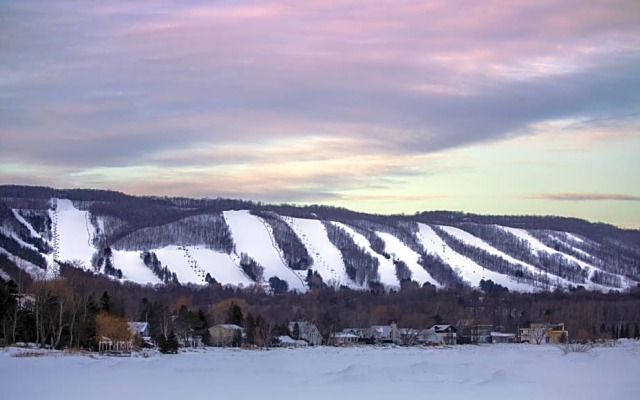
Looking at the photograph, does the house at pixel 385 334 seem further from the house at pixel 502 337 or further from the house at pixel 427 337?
the house at pixel 502 337

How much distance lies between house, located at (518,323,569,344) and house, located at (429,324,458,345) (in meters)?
9.40

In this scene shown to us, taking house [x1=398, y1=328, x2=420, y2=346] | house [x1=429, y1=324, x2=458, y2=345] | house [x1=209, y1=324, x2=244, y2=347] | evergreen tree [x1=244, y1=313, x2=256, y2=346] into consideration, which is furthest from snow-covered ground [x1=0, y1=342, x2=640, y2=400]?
house [x1=429, y1=324, x2=458, y2=345]

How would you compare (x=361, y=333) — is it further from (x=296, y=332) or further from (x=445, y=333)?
(x=296, y=332)

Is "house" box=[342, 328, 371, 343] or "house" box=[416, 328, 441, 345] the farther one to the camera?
"house" box=[342, 328, 371, 343]

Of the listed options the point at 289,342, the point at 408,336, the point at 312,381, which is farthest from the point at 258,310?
the point at 312,381

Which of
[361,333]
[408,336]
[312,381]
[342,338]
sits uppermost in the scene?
[312,381]

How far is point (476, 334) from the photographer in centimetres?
13062

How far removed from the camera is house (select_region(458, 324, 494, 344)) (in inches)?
4971

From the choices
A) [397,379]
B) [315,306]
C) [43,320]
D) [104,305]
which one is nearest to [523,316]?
[315,306]

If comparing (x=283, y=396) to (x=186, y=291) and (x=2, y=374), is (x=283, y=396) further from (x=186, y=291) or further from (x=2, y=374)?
(x=186, y=291)

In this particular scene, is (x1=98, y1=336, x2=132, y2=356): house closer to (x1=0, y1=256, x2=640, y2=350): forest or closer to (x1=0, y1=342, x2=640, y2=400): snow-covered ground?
(x1=0, y1=256, x2=640, y2=350): forest

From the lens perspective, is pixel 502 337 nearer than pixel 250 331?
No

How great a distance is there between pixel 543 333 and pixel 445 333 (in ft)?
43.1

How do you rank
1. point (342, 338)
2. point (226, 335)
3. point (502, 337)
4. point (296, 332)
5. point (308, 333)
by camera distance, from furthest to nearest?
point (502, 337) < point (342, 338) < point (308, 333) < point (296, 332) < point (226, 335)
